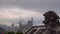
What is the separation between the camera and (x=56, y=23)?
918cm

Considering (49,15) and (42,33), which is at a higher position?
(49,15)

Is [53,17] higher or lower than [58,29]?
higher

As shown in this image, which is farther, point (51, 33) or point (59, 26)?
point (59, 26)

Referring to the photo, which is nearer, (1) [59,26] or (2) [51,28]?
(2) [51,28]

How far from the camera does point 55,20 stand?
9156 mm

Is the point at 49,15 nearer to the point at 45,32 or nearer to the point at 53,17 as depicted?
the point at 53,17

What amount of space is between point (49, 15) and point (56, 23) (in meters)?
→ 0.57

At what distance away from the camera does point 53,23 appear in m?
8.95

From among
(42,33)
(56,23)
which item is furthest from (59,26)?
(42,33)

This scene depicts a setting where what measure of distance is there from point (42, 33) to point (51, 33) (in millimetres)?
688

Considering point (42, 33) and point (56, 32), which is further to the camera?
point (42, 33)

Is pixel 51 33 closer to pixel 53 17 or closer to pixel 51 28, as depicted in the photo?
pixel 51 28

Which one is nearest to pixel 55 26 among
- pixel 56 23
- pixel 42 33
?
pixel 56 23

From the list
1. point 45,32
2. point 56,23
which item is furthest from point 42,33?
point 56,23
